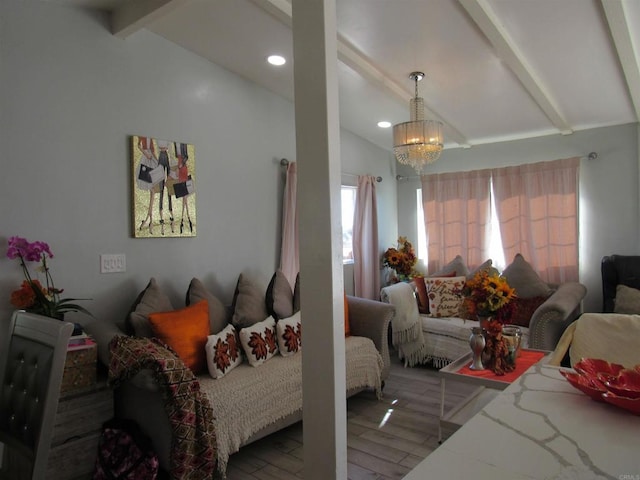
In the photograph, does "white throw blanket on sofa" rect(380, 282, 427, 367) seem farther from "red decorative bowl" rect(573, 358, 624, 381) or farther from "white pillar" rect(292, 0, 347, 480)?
"red decorative bowl" rect(573, 358, 624, 381)

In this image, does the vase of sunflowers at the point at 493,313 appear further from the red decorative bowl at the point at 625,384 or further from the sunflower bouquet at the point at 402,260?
the sunflower bouquet at the point at 402,260

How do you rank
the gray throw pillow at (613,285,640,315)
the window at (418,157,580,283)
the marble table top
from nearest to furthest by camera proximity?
the marble table top → the gray throw pillow at (613,285,640,315) → the window at (418,157,580,283)

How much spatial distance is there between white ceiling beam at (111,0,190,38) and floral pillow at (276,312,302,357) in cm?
204

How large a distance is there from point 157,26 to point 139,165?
37.2 inches

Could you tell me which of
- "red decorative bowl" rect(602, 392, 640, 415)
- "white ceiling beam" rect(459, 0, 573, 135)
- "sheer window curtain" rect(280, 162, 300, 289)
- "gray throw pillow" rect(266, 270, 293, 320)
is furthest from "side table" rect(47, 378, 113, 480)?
"white ceiling beam" rect(459, 0, 573, 135)

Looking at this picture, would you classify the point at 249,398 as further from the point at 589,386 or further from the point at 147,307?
the point at 589,386

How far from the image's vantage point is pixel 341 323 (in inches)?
60.6

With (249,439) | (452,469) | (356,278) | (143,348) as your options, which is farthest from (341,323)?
(356,278)

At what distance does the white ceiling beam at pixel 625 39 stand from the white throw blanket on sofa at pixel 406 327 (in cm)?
239

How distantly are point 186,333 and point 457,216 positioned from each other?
355 cm

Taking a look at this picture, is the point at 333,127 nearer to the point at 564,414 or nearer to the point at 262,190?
the point at 564,414

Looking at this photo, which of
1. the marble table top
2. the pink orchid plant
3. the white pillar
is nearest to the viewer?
the marble table top

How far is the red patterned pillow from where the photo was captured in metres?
3.92

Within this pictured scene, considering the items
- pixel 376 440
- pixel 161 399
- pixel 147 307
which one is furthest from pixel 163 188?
pixel 376 440
